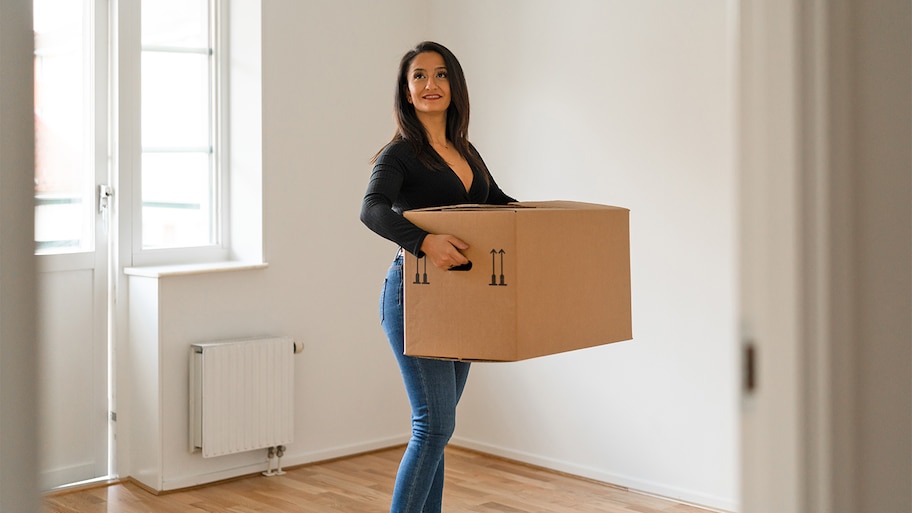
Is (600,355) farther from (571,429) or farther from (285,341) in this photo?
(285,341)

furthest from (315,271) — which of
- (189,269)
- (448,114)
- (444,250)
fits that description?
(444,250)

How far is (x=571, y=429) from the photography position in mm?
3850

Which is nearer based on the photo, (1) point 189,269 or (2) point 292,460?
(1) point 189,269

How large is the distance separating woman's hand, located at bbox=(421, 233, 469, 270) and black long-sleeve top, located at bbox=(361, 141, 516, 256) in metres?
0.17

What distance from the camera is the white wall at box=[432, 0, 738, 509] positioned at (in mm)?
3365

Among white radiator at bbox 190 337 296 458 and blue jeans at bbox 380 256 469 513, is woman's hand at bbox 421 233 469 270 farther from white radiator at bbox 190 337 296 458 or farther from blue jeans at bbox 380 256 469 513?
white radiator at bbox 190 337 296 458

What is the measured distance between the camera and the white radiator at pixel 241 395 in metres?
3.58

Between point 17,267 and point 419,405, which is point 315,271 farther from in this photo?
point 17,267

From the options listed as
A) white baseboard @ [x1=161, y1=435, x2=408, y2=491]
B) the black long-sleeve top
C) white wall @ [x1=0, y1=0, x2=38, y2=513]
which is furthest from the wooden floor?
white wall @ [x1=0, y1=0, x2=38, y2=513]

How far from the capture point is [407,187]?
2301 millimetres

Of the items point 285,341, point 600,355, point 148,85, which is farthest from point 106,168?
point 600,355

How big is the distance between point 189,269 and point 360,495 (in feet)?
3.50

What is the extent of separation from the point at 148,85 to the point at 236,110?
0.37 m

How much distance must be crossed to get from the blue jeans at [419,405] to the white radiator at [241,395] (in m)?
1.49
